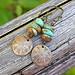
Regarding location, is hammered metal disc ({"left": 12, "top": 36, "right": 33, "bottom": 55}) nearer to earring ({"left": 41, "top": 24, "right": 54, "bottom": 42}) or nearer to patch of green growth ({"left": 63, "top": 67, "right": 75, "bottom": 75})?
earring ({"left": 41, "top": 24, "right": 54, "bottom": 42})

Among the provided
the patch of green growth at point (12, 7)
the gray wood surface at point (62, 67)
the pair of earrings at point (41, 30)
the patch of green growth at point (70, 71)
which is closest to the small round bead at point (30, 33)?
the pair of earrings at point (41, 30)

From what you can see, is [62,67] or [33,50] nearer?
[33,50]

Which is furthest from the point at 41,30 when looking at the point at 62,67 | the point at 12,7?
the point at 12,7

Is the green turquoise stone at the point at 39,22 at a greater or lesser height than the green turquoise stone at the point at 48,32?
greater

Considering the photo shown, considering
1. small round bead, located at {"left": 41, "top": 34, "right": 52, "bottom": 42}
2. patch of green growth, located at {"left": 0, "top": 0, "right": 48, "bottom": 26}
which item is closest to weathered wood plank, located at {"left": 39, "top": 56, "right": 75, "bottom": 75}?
small round bead, located at {"left": 41, "top": 34, "right": 52, "bottom": 42}

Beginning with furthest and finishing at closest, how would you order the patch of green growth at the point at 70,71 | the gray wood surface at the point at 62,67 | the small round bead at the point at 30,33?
1. the patch of green growth at the point at 70,71
2. the gray wood surface at the point at 62,67
3. the small round bead at the point at 30,33

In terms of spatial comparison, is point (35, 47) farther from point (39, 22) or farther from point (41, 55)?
point (39, 22)

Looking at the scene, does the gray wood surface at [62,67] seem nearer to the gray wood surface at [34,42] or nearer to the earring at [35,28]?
the gray wood surface at [34,42]

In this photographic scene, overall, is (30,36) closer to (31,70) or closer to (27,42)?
(27,42)
